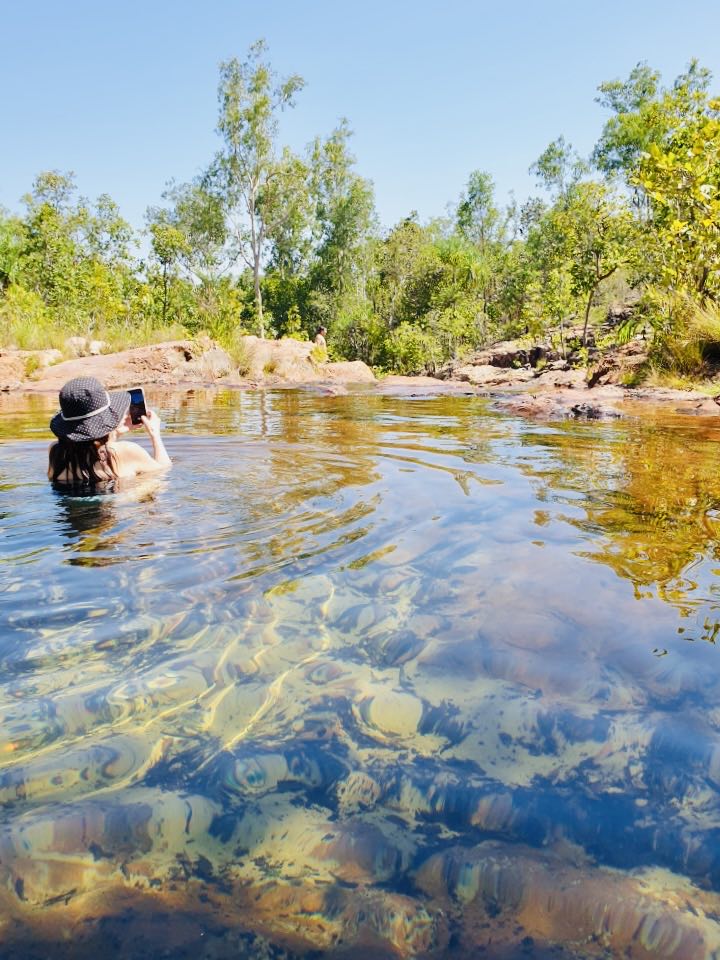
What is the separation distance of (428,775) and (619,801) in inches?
16.5

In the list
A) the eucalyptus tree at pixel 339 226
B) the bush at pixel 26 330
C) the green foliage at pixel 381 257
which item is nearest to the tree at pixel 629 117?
the green foliage at pixel 381 257

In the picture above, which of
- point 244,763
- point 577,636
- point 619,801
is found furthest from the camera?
point 577,636

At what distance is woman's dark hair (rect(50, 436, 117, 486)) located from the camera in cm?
431

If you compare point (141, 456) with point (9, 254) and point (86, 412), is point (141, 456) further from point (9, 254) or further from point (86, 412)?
point (9, 254)

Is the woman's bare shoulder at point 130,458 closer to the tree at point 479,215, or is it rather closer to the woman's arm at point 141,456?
the woman's arm at point 141,456

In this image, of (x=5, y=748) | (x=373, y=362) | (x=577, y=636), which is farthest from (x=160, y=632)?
(x=373, y=362)

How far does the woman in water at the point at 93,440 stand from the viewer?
156 inches

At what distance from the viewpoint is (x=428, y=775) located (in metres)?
1.47

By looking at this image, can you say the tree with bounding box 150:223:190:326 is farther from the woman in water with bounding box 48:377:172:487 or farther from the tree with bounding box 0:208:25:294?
the woman in water with bounding box 48:377:172:487

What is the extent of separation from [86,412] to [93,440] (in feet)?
0.79

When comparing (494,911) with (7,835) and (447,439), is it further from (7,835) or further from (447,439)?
(447,439)

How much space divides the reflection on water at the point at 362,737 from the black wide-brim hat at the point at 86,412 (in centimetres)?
66

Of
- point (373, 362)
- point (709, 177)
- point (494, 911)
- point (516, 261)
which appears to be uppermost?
point (516, 261)

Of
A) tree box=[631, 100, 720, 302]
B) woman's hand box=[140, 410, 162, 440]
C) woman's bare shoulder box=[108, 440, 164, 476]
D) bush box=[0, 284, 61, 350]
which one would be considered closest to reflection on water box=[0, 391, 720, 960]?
woman's bare shoulder box=[108, 440, 164, 476]
